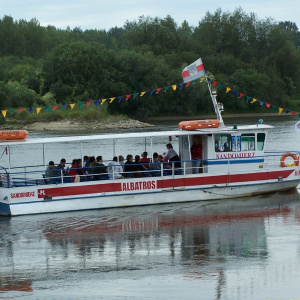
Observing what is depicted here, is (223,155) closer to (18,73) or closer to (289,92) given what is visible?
(18,73)

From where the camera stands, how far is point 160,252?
16.8 m

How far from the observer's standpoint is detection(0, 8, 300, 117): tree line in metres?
82.3

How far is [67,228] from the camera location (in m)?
19.8

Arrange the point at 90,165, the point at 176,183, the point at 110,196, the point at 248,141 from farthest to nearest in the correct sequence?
the point at 248,141 → the point at 176,183 → the point at 90,165 → the point at 110,196

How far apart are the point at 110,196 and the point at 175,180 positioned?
7.66 feet

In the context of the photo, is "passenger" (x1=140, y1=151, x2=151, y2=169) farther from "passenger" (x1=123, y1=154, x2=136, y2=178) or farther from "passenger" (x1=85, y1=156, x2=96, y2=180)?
"passenger" (x1=85, y1=156, x2=96, y2=180)

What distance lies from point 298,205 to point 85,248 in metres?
9.03

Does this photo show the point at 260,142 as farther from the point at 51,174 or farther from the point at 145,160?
the point at 51,174

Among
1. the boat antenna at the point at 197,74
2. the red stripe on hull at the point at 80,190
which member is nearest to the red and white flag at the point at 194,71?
the boat antenna at the point at 197,74

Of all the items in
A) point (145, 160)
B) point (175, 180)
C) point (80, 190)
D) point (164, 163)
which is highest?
point (145, 160)

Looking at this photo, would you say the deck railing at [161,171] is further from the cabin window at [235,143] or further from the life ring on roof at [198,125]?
the life ring on roof at [198,125]

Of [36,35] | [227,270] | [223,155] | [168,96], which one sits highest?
[36,35]

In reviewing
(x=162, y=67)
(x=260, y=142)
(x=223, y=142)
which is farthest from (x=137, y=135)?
(x=162, y=67)

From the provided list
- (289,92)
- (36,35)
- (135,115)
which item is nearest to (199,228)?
(135,115)
